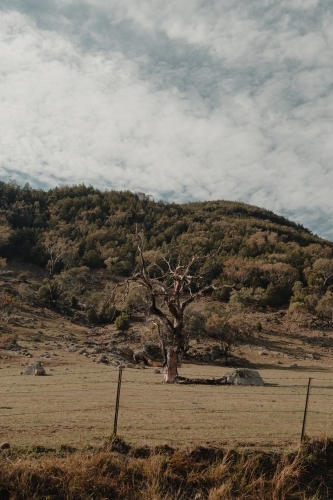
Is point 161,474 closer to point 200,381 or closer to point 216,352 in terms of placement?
point 200,381

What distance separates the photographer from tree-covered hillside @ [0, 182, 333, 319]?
106m

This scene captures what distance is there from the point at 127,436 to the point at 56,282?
81.9 metres

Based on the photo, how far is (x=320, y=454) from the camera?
11180 millimetres

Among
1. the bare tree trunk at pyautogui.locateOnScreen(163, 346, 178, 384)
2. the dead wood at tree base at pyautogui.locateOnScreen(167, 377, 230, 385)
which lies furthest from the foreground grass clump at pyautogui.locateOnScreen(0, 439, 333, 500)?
the bare tree trunk at pyautogui.locateOnScreen(163, 346, 178, 384)

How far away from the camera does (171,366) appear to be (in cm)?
2739

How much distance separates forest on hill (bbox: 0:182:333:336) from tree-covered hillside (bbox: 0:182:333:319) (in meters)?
0.33

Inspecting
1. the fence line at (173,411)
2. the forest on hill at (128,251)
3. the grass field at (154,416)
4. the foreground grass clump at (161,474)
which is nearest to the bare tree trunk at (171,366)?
the fence line at (173,411)

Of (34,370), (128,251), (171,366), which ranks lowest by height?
(34,370)

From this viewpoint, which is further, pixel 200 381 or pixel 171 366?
pixel 171 366

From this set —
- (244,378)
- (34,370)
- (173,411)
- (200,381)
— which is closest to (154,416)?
(173,411)

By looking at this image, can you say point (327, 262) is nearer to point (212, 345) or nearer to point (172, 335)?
point (212, 345)

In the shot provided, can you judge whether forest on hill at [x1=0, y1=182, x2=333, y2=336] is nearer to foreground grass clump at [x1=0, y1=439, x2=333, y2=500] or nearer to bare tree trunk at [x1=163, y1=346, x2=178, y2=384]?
bare tree trunk at [x1=163, y1=346, x2=178, y2=384]

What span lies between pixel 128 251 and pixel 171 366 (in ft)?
368

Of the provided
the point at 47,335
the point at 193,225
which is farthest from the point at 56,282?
the point at 193,225
